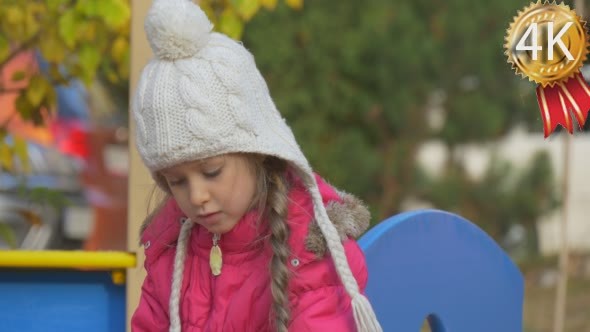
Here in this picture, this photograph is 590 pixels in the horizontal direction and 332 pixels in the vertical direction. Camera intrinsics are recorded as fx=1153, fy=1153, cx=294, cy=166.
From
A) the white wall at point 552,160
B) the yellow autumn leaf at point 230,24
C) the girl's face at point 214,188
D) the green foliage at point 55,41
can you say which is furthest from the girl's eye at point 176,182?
the white wall at point 552,160

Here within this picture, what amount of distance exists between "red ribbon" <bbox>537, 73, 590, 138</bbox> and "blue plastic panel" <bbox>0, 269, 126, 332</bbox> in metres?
1.33

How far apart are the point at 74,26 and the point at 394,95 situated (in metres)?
2.76

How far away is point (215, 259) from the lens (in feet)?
7.14

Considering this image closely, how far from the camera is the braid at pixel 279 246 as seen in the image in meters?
2.05

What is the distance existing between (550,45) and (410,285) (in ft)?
3.62

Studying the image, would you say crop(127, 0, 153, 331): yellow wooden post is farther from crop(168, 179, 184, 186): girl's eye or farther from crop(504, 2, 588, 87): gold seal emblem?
crop(504, 2, 588, 87): gold seal emblem

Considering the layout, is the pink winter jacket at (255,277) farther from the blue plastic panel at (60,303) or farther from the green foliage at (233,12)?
the green foliage at (233,12)

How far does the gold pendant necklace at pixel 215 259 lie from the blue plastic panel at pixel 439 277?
0.37 meters

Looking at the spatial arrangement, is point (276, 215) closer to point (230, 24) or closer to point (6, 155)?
point (230, 24)

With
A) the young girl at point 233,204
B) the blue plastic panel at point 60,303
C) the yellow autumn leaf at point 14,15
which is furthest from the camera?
the yellow autumn leaf at point 14,15

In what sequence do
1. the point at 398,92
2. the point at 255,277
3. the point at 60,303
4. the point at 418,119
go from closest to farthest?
the point at 255,277 → the point at 60,303 → the point at 398,92 → the point at 418,119

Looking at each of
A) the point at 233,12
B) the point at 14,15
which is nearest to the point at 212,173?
the point at 233,12

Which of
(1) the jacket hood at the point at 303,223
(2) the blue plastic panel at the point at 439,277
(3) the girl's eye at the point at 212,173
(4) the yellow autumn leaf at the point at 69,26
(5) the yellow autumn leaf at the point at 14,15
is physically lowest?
(2) the blue plastic panel at the point at 439,277

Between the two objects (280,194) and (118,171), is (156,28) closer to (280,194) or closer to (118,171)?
(280,194)
